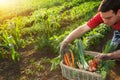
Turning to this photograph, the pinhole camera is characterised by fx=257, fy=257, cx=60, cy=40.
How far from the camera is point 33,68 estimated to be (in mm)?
4652

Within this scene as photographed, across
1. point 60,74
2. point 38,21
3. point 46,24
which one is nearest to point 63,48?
point 60,74

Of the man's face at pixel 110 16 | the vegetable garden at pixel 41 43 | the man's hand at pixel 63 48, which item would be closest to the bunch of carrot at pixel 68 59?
the man's hand at pixel 63 48

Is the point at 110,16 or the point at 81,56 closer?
the point at 110,16

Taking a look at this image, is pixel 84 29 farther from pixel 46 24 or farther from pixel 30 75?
pixel 46 24

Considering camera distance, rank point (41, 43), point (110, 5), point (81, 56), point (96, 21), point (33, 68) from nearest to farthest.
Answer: point (110, 5)
point (96, 21)
point (81, 56)
point (33, 68)
point (41, 43)

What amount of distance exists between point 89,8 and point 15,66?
2.72m

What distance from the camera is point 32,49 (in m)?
5.32

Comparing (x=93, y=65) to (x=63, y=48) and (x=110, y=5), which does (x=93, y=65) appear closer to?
(x=63, y=48)

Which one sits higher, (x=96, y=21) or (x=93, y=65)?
(x=96, y=21)

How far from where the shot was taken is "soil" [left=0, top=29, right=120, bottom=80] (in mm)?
4375

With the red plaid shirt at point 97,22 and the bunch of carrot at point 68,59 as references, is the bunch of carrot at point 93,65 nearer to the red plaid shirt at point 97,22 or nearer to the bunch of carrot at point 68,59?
the bunch of carrot at point 68,59

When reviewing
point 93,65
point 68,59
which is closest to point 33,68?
point 68,59

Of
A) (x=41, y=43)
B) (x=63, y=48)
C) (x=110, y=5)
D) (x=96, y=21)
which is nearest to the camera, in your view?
(x=110, y=5)

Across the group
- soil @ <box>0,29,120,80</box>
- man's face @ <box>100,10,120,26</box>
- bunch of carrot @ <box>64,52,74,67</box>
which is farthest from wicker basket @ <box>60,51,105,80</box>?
man's face @ <box>100,10,120,26</box>
